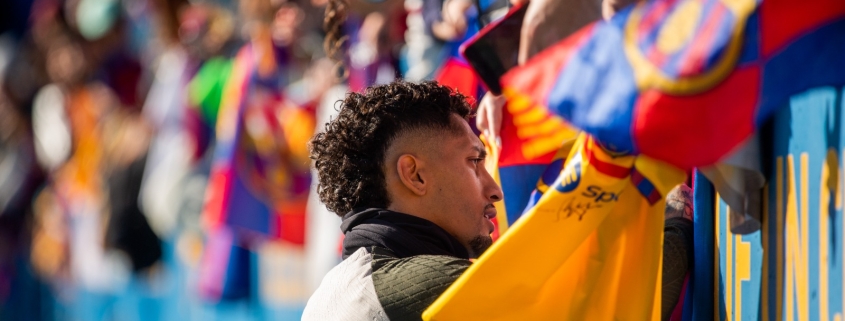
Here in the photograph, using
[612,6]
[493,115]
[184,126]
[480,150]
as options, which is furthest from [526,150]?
[184,126]

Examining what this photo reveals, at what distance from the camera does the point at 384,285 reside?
4.00ft

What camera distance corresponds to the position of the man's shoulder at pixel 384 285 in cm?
119

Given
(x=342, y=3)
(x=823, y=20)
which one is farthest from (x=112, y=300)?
(x=823, y=20)

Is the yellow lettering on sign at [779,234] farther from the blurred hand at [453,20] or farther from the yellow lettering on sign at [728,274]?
the blurred hand at [453,20]

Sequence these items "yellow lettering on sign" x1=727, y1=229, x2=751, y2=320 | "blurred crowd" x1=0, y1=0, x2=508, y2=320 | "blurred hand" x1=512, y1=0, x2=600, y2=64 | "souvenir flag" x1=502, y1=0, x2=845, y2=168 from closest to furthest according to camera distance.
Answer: "souvenir flag" x1=502, y1=0, x2=845, y2=168 → "yellow lettering on sign" x1=727, y1=229, x2=751, y2=320 → "blurred hand" x1=512, y1=0, x2=600, y2=64 → "blurred crowd" x1=0, y1=0, x2=508, y2=320

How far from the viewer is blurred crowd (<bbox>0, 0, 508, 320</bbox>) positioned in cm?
232

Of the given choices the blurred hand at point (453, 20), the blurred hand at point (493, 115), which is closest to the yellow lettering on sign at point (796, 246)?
the blurred hand at point (493, 115)

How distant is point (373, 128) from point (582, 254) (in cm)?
33

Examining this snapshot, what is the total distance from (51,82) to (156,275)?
0.98m

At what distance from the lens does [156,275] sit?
3.82m

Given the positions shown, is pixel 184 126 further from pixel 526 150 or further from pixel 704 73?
pixel 704 73

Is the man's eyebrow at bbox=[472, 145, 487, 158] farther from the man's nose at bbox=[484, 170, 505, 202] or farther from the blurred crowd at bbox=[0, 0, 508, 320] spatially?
the blurred crowd at bbox=[0, 0, 508, 320]

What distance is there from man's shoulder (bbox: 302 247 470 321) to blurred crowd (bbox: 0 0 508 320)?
626 millimetres

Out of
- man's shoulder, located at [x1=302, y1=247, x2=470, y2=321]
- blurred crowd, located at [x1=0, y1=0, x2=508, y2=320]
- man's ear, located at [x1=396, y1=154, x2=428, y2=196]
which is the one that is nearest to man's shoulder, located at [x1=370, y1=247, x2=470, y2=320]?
man's shoulder, located at [x1=302, y1=247, x2=470, y2=321]
